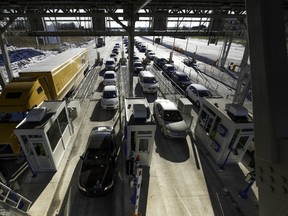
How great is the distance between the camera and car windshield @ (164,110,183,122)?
12.3 meters

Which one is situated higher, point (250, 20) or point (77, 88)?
point (250, 20)

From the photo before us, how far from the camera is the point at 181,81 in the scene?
21703 mm

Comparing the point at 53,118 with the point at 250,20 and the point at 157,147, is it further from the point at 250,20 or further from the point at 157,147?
the point at 250,20

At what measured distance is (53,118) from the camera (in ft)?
29.6

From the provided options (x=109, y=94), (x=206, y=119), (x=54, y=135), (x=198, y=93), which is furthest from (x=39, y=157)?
(x=198, y=93)

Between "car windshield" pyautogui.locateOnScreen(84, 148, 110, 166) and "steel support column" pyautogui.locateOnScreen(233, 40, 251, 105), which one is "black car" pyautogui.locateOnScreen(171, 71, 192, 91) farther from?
"car windshield" pyautogui.locateOnScreen(84, 148, 110, 166)

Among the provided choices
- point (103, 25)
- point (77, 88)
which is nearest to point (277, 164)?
point (103, 25)

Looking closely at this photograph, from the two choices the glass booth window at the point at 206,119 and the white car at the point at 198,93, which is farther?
the white car at the point at 198,93

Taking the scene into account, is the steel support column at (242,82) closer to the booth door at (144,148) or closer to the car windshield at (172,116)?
the car windshield at (172,116)

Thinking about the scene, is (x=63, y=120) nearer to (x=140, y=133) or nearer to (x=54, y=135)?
(x=54, y=135)

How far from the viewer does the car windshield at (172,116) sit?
12.3 meters

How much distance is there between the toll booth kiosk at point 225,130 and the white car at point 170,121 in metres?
1.42

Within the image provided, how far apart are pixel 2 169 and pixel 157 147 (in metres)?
8.70

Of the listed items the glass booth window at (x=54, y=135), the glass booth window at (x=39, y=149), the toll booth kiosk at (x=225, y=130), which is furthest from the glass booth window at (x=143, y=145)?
the glass booth window at (x=39, y=149)
